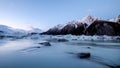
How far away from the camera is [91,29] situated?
95.9 metres

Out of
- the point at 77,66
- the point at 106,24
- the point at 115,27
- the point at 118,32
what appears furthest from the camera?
the point at 106,24

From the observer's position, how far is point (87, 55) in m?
11.5

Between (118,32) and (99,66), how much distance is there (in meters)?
79.5

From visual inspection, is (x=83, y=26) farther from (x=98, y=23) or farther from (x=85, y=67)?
(x=85, y=67)

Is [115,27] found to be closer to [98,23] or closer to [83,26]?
[98,23]

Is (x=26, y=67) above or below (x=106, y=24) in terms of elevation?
below

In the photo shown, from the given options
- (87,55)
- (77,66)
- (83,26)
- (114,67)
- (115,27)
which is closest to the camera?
(114,67)

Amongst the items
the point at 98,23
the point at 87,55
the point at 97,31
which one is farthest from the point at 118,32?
the point at 87,55

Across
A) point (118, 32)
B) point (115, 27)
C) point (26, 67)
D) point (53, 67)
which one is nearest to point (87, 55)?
point (53, 67)

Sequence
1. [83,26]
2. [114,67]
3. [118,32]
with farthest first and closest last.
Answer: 1. [83,26]
2. [118,32]
3. [114,67]

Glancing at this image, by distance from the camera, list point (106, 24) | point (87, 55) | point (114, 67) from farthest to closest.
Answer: point (106, 24), point (87, 55), point (114, 67)

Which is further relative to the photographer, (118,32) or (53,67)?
(118,32)

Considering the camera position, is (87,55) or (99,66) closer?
(99,66)

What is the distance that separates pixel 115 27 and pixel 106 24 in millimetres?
7197
